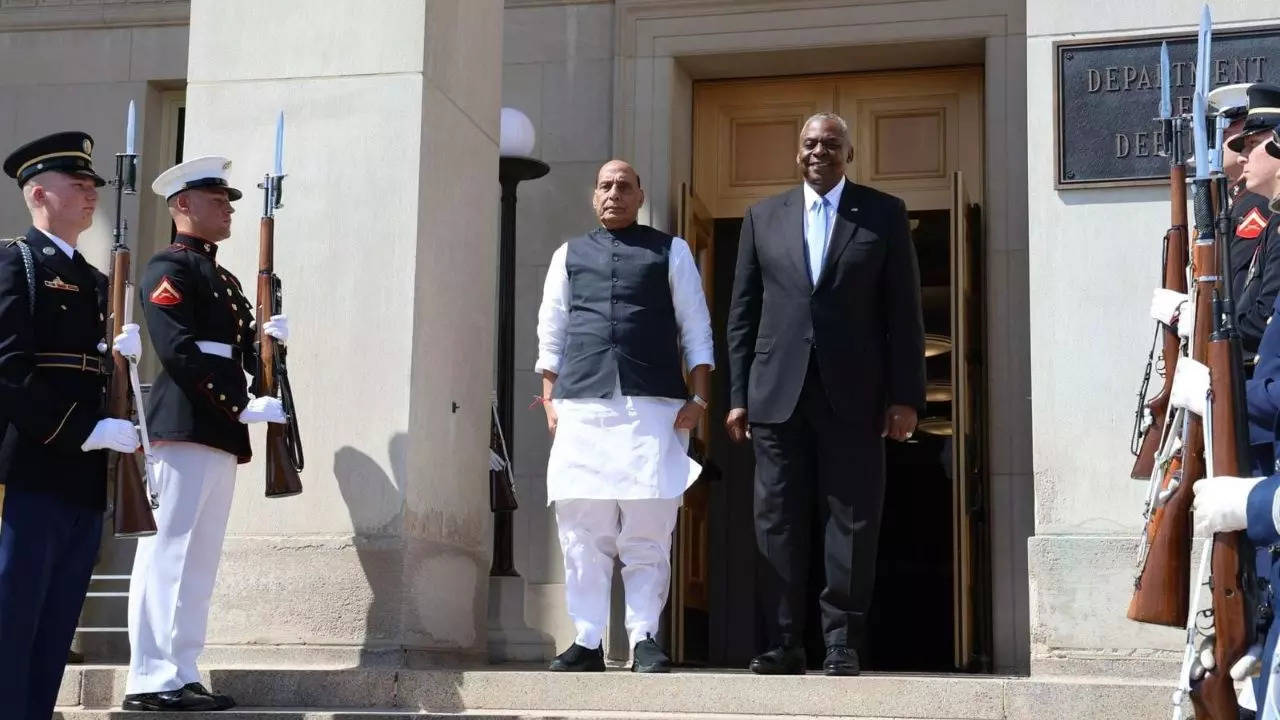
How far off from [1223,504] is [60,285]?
13.2ft

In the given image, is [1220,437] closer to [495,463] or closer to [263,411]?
[263,411]

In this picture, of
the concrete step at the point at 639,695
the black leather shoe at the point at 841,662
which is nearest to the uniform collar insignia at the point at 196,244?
the concrete step at the point at 639,695

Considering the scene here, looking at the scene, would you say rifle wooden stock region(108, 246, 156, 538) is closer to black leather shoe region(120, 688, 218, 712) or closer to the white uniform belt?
the white uniform belt

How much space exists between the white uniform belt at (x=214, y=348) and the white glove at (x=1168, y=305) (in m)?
3.50

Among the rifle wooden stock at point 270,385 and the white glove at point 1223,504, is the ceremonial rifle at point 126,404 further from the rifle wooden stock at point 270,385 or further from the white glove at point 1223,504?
the white glove at point 1223,504

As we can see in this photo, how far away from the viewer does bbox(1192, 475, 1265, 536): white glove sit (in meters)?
4.33

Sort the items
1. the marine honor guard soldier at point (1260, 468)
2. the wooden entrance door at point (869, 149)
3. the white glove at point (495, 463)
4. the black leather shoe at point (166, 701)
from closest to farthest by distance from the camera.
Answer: the marine honor guard soldier at point (1260, 468), the black leather shoe at point (166, 701), the white glove at point (495, 463), the wooden entrance door at point (869, 149)

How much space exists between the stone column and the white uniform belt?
82cm

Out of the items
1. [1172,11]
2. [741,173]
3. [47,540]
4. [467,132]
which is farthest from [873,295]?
[741,173]

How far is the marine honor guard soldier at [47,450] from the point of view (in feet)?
19.9

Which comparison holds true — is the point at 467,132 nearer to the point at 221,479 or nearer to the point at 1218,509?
the point at 221,479

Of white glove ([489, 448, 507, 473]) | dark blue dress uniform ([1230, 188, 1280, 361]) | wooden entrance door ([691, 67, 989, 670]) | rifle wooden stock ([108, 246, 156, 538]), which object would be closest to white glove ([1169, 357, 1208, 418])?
dark blue dress uniform ([1230, 188, 1280, 361])

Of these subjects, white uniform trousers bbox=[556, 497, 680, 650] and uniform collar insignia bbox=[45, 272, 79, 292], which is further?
white uniform trousers bbox=[556, 497, 680, 650]

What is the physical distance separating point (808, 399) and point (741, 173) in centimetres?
425
